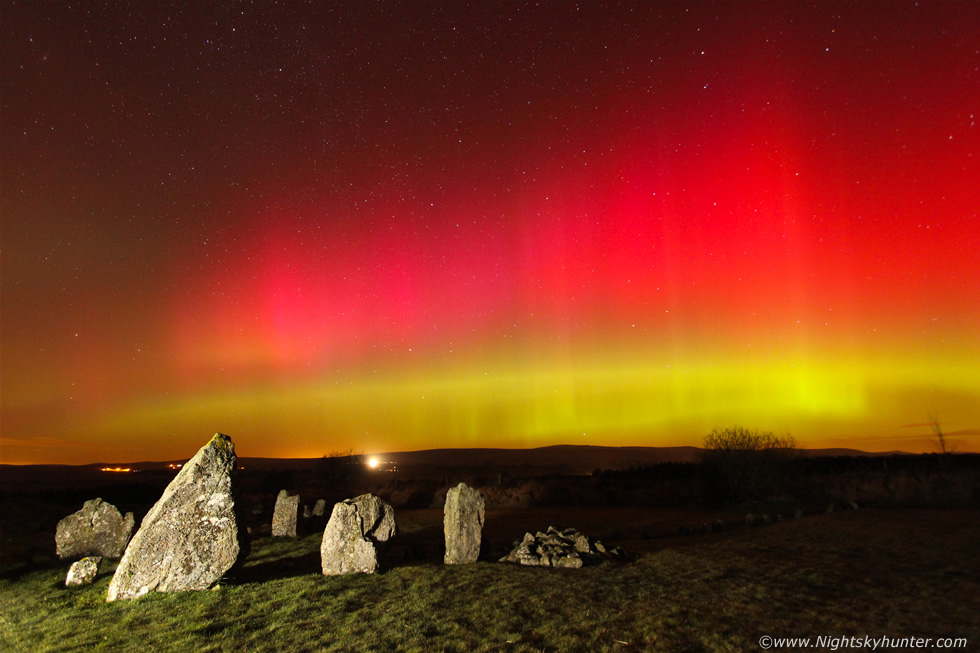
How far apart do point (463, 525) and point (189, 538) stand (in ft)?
25.2

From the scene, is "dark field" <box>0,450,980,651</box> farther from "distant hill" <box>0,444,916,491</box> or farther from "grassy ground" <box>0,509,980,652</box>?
"distant hill" <box>0,444,916,491</box>

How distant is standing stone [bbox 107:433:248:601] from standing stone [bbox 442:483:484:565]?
19.6ft

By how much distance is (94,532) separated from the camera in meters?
19.3

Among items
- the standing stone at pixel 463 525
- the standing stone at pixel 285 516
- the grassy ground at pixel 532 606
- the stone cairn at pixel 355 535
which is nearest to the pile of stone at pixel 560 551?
the grassy ground at pixel 532 606

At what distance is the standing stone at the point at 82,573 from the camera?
14.4m

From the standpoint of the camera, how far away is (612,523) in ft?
97.0

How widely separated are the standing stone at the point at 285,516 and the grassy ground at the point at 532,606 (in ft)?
20.1

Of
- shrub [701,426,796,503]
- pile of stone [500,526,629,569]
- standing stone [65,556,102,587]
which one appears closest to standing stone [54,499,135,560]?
standing stone [65,556,102,587]

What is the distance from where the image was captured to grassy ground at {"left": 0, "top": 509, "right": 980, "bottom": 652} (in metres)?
9.80

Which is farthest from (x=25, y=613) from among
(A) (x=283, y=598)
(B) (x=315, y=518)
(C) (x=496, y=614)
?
(B) (x=315, y=518)

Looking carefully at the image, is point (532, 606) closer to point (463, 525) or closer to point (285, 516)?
point (463, 525)

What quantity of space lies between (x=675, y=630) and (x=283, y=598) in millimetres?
8586

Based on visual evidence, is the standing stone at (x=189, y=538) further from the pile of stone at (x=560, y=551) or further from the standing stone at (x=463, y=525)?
the pile of stone at (x=560, y=551)

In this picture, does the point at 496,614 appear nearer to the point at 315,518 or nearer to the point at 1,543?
the point at 315,518
